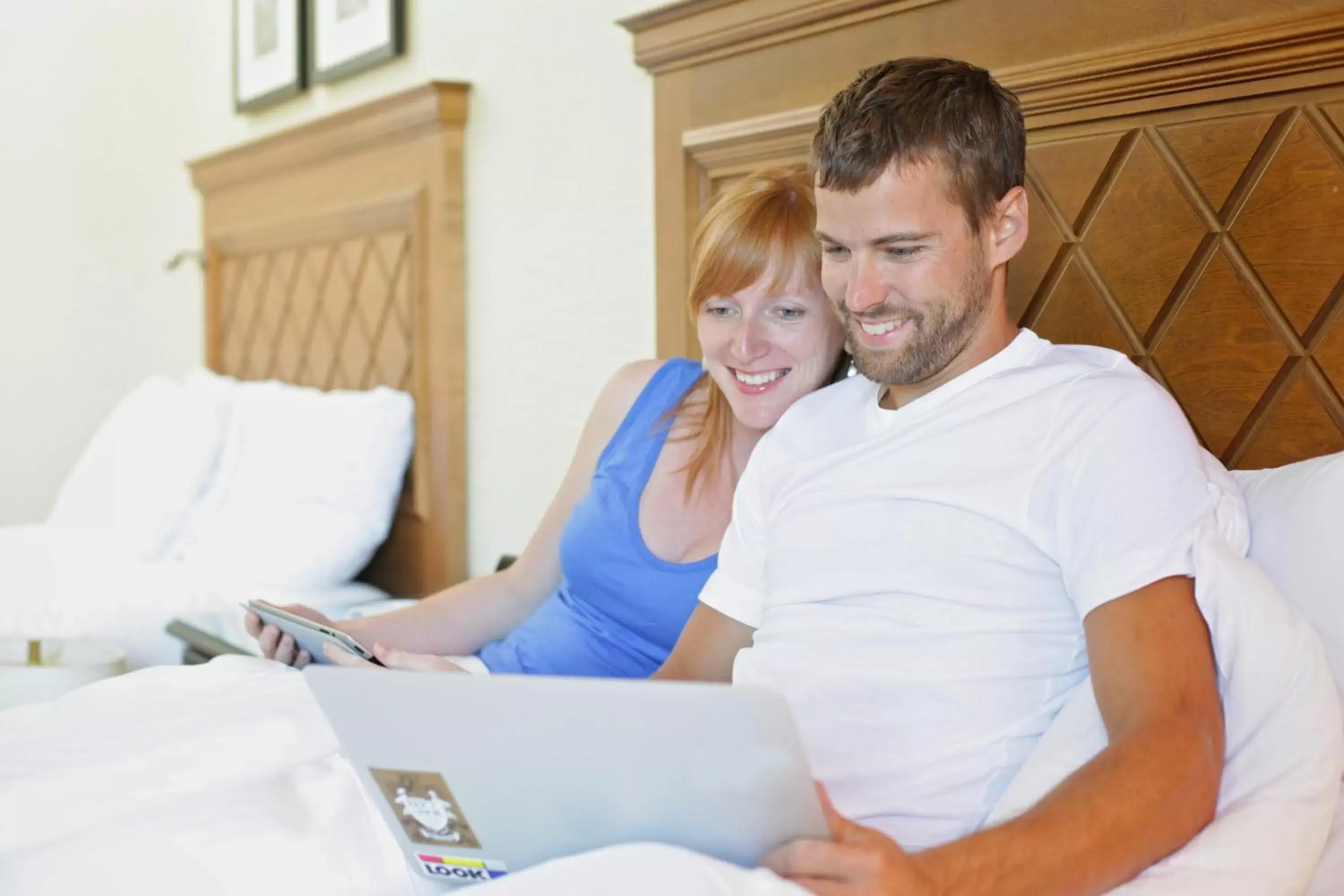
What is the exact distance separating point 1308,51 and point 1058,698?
0.66m

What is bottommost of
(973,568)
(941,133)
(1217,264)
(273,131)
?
(973,568)

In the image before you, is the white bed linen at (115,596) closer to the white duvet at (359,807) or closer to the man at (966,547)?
the white duvet at (359,807)

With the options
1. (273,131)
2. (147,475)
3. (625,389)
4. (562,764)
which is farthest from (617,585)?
(273,131)

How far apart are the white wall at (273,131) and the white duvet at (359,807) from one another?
4.00ft

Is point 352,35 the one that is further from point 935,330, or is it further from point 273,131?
point 935,330

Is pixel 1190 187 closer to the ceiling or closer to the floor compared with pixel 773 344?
closer to the ceiling

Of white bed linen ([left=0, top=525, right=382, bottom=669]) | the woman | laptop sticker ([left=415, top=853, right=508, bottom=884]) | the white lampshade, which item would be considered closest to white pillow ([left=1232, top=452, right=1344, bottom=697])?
the woman

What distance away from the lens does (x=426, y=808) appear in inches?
38.6

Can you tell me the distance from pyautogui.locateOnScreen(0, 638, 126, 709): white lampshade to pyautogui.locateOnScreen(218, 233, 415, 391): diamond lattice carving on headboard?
1.05 m

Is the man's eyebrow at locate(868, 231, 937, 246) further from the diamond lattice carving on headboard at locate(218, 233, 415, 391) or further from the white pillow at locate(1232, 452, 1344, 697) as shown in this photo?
the diamond lattice carving on headboard at locate(218, 233, 415, 391)

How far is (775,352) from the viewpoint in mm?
1595

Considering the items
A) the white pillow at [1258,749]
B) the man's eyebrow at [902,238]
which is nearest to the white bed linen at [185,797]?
the white pillow at [1258,749]

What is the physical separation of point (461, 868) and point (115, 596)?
1674mm

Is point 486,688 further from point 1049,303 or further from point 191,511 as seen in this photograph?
point 191,511
